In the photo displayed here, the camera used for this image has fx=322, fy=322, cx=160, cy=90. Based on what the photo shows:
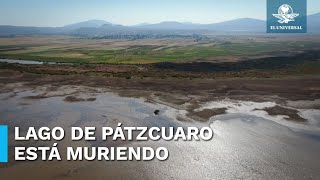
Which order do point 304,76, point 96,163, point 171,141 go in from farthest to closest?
point 304,76 < point 171,141 < point 96,163

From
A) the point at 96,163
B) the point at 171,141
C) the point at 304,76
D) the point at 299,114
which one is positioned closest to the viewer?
the point at 96,163

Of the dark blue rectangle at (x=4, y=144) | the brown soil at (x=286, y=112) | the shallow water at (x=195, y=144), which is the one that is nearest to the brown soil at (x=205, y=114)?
the shallow water at (x=195, y=144)

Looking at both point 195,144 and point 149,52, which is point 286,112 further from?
point 149,52

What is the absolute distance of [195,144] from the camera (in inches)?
709

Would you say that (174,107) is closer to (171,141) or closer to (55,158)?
(171,141)

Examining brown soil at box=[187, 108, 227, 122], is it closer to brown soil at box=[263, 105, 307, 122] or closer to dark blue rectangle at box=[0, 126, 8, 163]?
brown soil at box=[263, 105, 307, 122]

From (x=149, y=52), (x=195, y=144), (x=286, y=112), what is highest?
(x=149, y=52)

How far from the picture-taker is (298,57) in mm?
67062

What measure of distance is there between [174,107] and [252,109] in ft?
20.4

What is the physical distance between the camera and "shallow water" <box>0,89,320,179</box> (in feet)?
48.4

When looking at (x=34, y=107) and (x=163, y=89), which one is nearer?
(x=34, y=107)

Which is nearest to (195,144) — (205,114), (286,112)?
(205,114)

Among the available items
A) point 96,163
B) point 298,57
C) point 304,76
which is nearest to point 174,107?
point 96,163

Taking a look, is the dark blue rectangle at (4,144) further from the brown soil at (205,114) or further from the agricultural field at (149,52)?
the agricultural field at (149,52)
